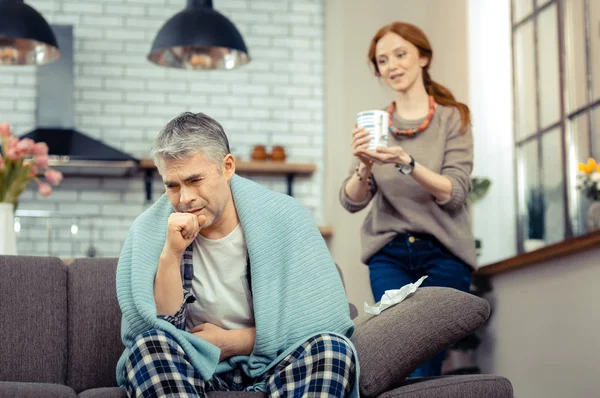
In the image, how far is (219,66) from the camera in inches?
199

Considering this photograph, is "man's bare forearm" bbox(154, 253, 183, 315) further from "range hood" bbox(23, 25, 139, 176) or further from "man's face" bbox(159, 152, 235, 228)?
"range hood" bbox(23, 25, 139, 176)

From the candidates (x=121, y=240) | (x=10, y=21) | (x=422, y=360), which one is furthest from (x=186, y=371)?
(x=121, y=240)

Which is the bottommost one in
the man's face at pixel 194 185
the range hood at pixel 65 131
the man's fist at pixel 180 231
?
Answer: the man's fist at pixel 180 231

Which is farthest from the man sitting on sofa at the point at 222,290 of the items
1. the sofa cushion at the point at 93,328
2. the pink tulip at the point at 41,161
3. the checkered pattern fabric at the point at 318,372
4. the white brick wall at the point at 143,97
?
the white brick wall at the point at 143,97

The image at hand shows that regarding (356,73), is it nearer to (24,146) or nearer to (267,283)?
(24,146)

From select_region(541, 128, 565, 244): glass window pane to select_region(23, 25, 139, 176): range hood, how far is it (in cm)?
276

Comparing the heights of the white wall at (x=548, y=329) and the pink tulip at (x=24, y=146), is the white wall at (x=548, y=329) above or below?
below

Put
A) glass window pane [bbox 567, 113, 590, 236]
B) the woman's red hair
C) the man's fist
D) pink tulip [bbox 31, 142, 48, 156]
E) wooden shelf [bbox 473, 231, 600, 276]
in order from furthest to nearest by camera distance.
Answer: glass window pane [bbox 567, 113, 590, 236] → pink tulip [bbox 31, 142, 48, 156] → wooden shelf [bbox 473, 231, 600, 276] → the woman's red hair → the man's fist

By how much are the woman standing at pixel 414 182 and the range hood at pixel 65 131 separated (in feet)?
10.6

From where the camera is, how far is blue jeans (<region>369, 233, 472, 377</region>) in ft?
9.37

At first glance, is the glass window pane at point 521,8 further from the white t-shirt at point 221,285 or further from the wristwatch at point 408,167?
the white t-shirt at point 221,285

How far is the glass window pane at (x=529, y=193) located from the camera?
437 centimetres

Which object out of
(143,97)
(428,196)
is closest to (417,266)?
(428,196)

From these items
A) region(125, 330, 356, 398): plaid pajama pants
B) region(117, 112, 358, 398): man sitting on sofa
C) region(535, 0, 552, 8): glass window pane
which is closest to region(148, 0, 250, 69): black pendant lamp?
region(535, 0, 552, 8): glass window pane
